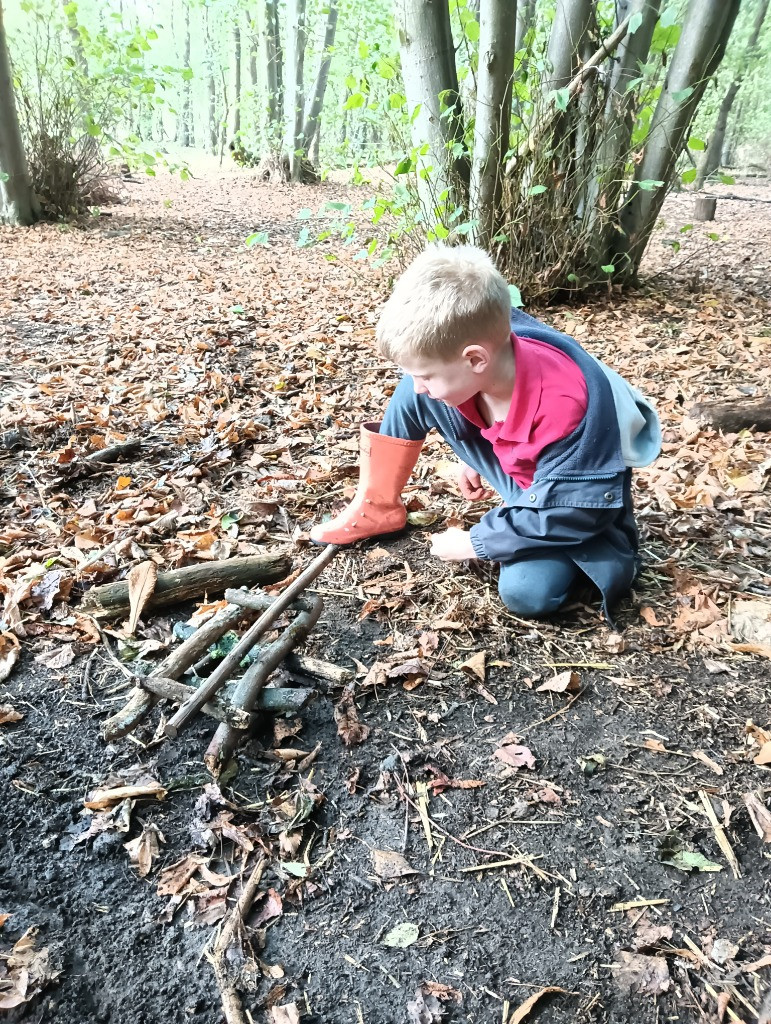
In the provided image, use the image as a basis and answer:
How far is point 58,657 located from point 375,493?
3.96 ft

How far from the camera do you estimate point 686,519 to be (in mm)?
2711

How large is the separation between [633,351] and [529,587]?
291cm

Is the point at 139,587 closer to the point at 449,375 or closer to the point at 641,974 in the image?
the point at 449,375

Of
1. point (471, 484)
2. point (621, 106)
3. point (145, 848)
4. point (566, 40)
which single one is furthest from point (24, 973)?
point (566, 40)

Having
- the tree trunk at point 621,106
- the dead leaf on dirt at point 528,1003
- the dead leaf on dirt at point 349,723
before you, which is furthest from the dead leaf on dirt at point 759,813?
the tree trunk at point 621,106

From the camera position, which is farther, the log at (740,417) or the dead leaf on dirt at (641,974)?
the log at (740,417)

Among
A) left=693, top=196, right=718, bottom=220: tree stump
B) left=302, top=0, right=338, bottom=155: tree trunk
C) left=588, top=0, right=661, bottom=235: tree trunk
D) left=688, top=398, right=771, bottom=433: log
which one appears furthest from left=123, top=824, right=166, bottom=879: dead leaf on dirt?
left=302, top=0, right=338, bottom=155: tree trunk

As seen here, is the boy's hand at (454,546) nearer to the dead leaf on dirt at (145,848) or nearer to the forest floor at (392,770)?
the forest floor at (392,770)

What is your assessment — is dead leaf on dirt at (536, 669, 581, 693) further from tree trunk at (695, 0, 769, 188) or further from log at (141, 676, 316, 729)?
tree trunk at (695, 0, 769, 188)

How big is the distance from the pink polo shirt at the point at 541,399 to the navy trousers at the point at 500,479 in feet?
0.86

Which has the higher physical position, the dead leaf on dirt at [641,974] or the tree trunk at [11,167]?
the tree trunk at [11,167]

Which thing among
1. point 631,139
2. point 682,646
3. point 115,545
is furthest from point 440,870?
point 631,139

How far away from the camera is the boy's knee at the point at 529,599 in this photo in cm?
213

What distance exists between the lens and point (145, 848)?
4.98 ft
